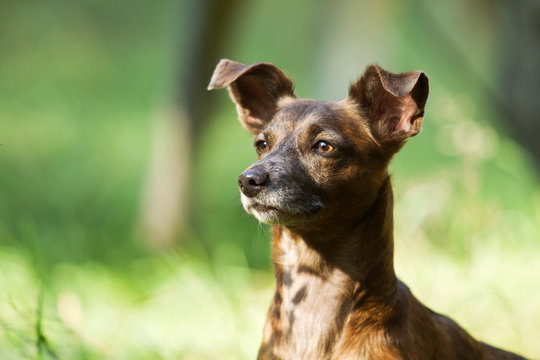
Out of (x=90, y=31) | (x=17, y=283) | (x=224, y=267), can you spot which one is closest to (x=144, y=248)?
(x=224, y=267)

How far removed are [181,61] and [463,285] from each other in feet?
12.3

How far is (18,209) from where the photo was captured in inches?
308

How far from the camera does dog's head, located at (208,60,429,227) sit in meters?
3.14

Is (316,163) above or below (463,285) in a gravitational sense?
above

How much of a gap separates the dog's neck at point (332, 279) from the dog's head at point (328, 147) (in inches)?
3.6

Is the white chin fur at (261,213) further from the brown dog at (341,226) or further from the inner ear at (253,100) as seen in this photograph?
the inner ear at (253,100)

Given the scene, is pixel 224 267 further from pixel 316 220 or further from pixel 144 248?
pixel 316 220

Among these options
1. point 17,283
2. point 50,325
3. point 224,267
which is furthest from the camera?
point 224,267

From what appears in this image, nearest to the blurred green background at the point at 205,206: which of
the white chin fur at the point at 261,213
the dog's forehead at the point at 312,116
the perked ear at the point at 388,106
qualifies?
the white chin fur at the point at 261,213

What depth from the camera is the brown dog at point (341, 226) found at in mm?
3102

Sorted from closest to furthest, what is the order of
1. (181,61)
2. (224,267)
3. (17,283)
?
1. (17,283)
2. (224,267)
3. (181,61)

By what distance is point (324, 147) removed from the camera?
332 centimetres

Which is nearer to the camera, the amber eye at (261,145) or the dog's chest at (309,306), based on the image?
the dog's chest at (309,306)

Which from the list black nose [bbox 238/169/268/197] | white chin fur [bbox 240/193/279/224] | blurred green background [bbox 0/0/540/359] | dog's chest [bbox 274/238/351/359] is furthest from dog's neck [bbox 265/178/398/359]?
blurred green background [bbox 0/0/540/359]
